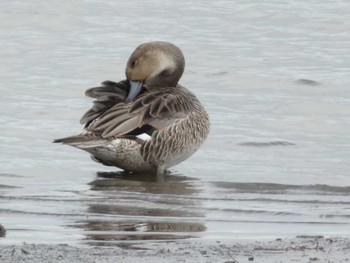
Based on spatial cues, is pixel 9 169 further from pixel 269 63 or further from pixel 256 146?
pixel 269 63

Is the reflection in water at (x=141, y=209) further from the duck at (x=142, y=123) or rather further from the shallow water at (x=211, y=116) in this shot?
the duck at (x=142, y=123)

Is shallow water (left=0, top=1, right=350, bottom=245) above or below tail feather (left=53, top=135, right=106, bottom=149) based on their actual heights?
below

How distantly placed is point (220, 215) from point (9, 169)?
8.77 ft

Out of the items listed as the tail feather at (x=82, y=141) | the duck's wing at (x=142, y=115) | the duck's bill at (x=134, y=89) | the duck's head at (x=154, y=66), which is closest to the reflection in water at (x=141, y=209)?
the tail feather at (x=82, y=141)

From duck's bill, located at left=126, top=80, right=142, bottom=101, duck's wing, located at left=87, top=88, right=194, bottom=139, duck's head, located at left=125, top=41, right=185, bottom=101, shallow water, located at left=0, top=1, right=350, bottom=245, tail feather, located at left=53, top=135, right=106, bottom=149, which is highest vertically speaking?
duck's head, located at left=125, top=41, right=185, bottom=101

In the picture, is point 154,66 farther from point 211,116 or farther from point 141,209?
point 141,209

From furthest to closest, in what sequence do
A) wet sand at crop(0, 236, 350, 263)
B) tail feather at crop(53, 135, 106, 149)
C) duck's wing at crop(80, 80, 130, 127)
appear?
duck's wing at crop(80, 80, 130, 127) < tail feather at crop(53, 135, 106, 149) < wet sand at crop(0, 236, 350, 263)

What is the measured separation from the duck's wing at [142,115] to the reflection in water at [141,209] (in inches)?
17.9

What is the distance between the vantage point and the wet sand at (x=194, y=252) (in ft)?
21.5

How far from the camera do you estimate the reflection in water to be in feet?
25.5

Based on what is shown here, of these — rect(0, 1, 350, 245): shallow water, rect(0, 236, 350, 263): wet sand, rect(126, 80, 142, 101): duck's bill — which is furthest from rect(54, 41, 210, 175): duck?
rect(0, 236, 350, 263): wet sand

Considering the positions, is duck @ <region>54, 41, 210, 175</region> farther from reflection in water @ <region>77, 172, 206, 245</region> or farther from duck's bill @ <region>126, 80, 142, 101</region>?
reflection in water @ <region>77, 172, 206, 245</region>

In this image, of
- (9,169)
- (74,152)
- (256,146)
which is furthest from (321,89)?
(9,169)

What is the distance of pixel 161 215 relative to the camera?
344 inches
